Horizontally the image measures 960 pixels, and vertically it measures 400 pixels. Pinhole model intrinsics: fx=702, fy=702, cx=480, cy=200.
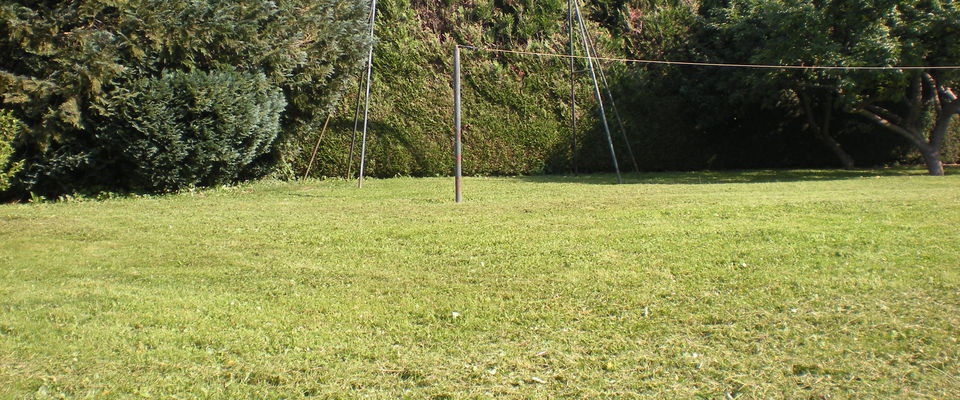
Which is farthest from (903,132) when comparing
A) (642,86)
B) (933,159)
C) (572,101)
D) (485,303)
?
(485,303)

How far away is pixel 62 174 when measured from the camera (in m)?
9.83

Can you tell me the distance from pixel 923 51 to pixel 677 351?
531 inches

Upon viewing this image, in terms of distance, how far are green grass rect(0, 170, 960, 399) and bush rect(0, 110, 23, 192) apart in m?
1.11

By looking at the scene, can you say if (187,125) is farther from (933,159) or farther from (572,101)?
(933,159)

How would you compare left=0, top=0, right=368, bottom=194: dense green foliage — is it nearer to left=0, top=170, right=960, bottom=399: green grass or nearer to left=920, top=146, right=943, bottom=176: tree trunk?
left=0, top=170, right=960, bottom=399: green grass

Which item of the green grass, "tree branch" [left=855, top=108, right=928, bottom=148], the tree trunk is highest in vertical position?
"tree branch" [left=855, top=108, right=928, bottom=148]

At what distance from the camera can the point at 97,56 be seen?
363 inches

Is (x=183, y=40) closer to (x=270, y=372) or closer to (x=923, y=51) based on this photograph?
(x=270, y=372)

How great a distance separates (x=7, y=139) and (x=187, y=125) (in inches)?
88.8

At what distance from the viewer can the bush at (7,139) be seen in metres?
8.78

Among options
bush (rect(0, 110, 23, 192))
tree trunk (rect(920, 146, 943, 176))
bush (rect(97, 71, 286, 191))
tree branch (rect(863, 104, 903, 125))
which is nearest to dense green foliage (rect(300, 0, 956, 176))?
tree branch (rect(863, 104, 903, 125))

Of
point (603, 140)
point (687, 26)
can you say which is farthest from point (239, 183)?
point (687, 26)

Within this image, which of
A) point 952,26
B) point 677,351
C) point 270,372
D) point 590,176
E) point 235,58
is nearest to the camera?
point 270,372

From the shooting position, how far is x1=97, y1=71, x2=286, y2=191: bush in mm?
9758
